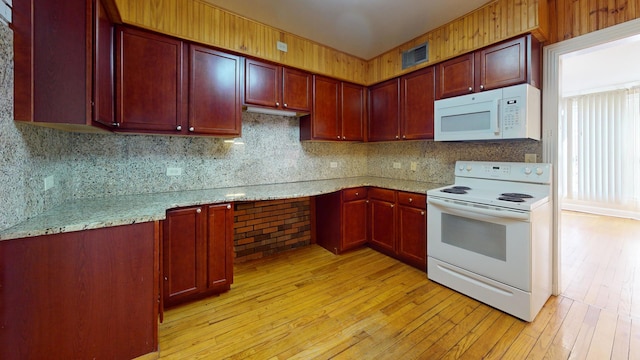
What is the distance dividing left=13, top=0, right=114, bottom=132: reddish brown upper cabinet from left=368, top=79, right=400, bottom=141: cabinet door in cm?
286

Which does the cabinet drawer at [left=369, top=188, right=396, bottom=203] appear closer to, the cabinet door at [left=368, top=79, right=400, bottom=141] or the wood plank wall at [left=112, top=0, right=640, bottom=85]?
the cabinet door at [left=368, top=79, right=400, bottom=141]

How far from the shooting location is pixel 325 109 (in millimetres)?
3199

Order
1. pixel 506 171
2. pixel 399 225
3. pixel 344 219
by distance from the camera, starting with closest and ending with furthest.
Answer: pixel 506 171
pixel 399 225
pixel 344 219

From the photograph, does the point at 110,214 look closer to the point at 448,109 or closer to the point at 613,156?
the point at 448,109

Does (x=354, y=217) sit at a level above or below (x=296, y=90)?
below

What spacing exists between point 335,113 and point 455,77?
1.39m

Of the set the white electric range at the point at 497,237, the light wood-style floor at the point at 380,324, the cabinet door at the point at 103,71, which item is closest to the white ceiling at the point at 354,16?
the cabinet door at the point at 103,71

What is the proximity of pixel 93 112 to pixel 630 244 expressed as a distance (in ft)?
19.6

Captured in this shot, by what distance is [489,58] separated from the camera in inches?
91.2

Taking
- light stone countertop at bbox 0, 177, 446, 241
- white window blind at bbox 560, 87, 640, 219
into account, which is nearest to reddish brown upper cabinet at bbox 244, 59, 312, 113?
light stone countertop at bbox 0, 177, 446, 241

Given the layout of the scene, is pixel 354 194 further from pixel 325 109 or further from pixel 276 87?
pixel 276 87

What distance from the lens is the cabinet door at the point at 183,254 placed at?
6.46ft

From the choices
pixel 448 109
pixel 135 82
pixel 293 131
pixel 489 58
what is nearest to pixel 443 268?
pixel 448 109

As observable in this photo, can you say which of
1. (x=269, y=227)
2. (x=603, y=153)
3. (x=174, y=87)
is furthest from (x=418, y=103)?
(x=603, y=153)
